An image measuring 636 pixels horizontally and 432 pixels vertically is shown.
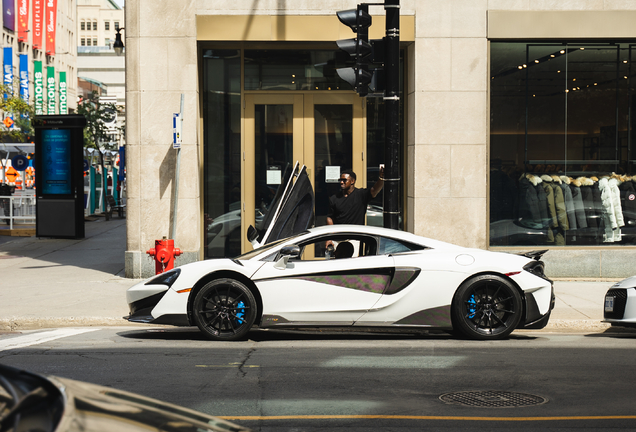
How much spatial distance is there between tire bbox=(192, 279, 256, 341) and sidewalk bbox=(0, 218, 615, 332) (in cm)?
190

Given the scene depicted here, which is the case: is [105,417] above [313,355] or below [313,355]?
above

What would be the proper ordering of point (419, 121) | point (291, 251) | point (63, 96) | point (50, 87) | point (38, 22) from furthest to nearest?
1. point (63, 96)
2. point (38, 22)
3. point (50, 87)
4. point (419, 121)
5. point (291, 251)

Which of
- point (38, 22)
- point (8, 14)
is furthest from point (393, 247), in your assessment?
point (38, 22)

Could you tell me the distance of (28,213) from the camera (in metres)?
23.0

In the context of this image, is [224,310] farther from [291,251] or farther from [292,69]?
[292,69]

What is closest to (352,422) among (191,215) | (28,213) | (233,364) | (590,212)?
(233,364)

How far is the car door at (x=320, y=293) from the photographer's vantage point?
7.95m

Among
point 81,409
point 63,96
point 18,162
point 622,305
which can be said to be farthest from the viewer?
point 63,96

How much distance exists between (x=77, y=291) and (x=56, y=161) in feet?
29.2

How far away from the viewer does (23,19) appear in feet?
237

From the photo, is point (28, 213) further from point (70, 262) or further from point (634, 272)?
point (634, 272)

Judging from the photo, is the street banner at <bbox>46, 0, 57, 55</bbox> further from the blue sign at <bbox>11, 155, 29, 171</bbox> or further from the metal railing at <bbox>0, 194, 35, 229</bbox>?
the metal railing at <bbox>0, 194, 35, 229</bbox>

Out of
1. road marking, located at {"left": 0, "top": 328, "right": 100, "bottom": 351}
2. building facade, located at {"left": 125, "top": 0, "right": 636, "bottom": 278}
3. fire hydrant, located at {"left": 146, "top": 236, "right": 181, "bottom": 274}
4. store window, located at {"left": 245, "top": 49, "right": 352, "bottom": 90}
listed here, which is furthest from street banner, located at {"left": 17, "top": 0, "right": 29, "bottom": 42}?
road marking, located at {"left": 0, "top": 328, "right": 100, "bottom": 351}

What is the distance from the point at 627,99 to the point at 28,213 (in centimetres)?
1801
